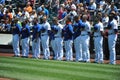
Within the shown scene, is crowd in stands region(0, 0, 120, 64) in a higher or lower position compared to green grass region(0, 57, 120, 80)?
higher

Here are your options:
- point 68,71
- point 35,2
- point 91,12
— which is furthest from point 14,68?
point 35,2

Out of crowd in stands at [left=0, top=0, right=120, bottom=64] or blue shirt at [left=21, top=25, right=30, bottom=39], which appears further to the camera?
blue shirt at [left=21, top=25, right=30, bottom=39]

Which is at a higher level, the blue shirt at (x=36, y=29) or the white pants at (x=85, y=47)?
the blue shirt at (x=36, y=29)

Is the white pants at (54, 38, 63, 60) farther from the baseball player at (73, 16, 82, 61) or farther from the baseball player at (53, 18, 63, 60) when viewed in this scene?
the baseball player at (73, 16, 82, 61)

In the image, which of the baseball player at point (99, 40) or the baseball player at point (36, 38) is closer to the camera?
the baseball player at point (99, 40)

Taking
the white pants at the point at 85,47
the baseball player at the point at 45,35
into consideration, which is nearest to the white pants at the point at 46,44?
the baseball player at the point at 45,35

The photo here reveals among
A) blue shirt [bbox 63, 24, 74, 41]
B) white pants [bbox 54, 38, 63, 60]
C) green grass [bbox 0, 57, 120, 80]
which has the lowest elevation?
green grass [bbox 0, 57, 120, 80]

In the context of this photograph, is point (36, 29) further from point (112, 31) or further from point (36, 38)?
point (112, 31)

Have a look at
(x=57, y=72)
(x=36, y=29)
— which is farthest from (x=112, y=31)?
(x=36, y=29)

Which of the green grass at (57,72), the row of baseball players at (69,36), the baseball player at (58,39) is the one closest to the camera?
the green grass at (57,72)

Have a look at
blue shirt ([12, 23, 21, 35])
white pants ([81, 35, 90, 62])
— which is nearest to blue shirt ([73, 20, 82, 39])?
white pants ([81, 35, 90, 62])

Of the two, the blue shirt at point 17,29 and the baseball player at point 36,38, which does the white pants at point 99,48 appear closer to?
the baseball player at point 36,38

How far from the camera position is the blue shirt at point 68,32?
54.7 feet

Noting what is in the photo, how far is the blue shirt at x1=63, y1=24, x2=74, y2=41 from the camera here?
1667 centimetres
